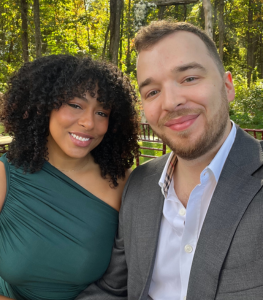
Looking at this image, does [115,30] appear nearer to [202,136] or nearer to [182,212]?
[202,136]

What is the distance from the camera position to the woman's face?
2078mm

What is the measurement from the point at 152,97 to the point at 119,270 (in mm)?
1173

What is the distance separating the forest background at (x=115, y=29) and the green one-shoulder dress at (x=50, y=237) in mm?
7211

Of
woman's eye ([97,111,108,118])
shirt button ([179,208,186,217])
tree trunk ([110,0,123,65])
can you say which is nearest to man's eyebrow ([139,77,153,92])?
woman's eye ([97,111,108,118])

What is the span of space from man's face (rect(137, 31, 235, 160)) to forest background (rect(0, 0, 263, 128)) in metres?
7.02

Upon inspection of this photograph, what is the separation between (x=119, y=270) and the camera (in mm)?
2068

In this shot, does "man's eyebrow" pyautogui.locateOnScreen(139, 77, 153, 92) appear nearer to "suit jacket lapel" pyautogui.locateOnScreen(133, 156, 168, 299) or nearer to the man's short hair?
the man's short hair

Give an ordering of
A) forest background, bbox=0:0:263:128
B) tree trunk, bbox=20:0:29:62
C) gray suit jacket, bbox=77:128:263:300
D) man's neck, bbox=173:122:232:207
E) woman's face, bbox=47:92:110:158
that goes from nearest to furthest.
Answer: gray suit jacket, bbox=77:128:263:300 < man's neck, bbox=173:122:232:207 < woman's face, bbox=47:92:110:158 < forest background, bbox=0:0:263:128 < tree trunk, bbox=20:0:29:62

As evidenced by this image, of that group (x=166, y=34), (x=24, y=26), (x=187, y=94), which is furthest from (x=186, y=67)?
(x=24, y=26)

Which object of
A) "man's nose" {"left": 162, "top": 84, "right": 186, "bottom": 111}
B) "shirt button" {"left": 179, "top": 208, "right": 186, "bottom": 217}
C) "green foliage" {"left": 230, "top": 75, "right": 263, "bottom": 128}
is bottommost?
"green foliage" {"left": 230, "top": 75, "right": 263, "bottom": 128}

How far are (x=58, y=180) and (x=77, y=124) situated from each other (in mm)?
432

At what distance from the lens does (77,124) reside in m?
2.08

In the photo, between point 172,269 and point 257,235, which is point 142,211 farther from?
point 257,235

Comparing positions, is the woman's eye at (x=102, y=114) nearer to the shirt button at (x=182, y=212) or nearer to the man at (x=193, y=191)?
the man at (x=193, y=191)
